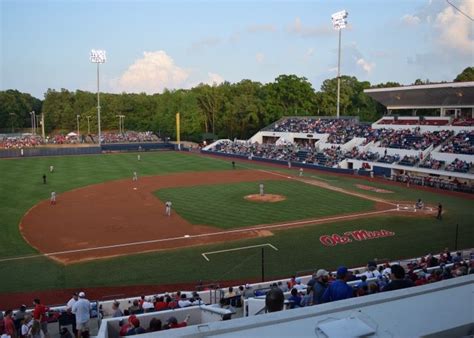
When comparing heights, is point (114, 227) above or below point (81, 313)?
below

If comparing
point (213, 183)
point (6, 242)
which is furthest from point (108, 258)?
point (213, 183)

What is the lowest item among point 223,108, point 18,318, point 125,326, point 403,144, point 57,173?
point 18,318

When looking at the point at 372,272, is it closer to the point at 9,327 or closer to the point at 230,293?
the point at 230,293

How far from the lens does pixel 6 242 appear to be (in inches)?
887

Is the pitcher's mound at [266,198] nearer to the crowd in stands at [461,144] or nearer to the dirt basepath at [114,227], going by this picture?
the dirt basepath at [114,227]

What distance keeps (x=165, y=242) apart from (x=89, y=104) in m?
102

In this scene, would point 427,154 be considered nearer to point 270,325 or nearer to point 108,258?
point 108,258

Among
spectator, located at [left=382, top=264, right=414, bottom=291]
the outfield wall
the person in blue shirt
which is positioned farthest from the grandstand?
the person in blue shirt

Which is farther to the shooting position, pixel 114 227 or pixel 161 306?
pixel 114 227

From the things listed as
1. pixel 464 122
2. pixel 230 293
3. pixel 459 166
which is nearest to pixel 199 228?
pixel 230 293

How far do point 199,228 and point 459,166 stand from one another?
26639 millimetres

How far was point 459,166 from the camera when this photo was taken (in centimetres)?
3878

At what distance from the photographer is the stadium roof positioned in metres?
46.8

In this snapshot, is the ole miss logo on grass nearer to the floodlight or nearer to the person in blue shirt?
the person in blue shirt
